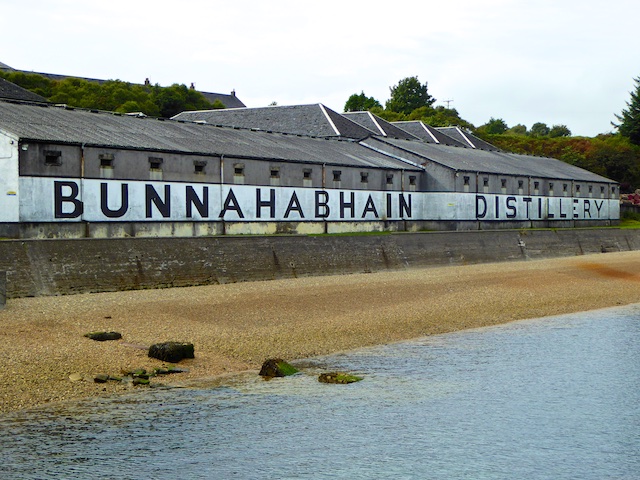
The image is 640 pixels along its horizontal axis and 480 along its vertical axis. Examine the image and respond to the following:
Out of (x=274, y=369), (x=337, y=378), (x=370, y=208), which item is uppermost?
(x=370, y=208)

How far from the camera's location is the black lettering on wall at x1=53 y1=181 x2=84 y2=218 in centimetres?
3909

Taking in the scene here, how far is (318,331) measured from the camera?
991 inches

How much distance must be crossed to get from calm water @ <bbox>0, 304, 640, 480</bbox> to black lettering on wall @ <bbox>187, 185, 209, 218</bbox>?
2455 cm

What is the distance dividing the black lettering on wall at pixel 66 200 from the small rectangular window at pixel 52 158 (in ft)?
2.74

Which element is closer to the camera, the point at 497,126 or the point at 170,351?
the point at 170,351

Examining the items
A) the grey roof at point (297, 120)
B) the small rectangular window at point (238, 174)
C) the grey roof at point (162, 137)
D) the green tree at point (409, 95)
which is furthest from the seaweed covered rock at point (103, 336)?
the green tree at point (409, 95)

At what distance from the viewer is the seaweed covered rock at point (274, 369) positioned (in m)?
19.5

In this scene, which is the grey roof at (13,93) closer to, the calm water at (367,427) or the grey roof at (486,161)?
the grey roof at (486,161)

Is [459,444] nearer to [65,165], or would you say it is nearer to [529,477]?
[529,477]

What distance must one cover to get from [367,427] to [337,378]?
3335 millimetres

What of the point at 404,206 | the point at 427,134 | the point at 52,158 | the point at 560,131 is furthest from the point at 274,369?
the point at 560,131

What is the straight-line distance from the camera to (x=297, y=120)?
70.5 metres

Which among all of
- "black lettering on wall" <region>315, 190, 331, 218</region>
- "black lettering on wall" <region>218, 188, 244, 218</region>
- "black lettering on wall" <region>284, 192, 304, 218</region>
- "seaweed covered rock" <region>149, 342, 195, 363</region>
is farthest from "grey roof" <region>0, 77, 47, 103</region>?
"seaweed covered rock" <region>149, 342, 195, 363</region>

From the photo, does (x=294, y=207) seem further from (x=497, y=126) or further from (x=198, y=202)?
(x=497, y=126)
